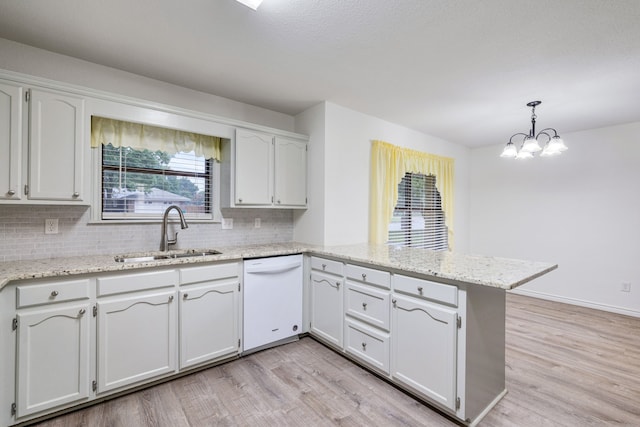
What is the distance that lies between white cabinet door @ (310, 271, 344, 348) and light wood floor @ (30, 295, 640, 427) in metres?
0.15

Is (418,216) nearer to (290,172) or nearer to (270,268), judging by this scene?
(290,172)

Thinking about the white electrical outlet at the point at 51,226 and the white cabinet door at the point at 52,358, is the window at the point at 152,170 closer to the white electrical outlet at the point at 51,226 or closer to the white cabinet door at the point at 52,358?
the white electrical outlet at the point at 51,226

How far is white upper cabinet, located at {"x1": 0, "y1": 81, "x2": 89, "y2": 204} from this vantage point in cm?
184

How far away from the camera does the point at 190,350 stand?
7.36ft

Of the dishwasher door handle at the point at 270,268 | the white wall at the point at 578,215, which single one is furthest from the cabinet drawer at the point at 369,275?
the white wall at the point at 578,215

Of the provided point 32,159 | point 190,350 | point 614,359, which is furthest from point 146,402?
point 614,359

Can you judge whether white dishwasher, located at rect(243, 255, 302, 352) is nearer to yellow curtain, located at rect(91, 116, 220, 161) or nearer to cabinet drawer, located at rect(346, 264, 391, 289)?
cabinet drawer, located at rect(346, 264, 391, 289)

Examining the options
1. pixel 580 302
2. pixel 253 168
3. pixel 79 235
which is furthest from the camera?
pixel 580 302

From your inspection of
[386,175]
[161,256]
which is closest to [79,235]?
[161,256]

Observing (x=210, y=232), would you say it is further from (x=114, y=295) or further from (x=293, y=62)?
(x=293, y=62)

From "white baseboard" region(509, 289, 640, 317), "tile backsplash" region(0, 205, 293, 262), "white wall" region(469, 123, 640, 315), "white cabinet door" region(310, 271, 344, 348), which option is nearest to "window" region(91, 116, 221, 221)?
"tile backsplash" region(0, 205, 293, 262)

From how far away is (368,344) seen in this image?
231 centimetres

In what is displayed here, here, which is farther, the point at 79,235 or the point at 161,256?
the point at 161,256

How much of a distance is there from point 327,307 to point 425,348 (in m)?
1.02
